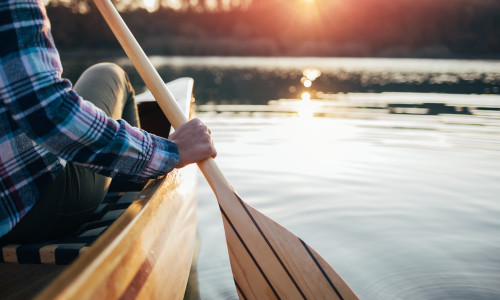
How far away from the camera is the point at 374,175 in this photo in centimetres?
350

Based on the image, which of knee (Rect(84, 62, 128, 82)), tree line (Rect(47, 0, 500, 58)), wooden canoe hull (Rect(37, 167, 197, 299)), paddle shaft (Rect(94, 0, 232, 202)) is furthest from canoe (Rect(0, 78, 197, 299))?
tree line (Rect(47, 0, 500, 58))

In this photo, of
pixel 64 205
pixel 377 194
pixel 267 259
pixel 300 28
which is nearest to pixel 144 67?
pixel 64 205

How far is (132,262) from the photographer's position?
943mm

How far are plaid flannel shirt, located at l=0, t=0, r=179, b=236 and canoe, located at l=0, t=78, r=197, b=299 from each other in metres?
0.11

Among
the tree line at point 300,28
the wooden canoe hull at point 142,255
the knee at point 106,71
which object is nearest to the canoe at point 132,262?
the wooden canoe hull at point 142,255

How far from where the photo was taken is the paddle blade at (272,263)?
53.9 inches

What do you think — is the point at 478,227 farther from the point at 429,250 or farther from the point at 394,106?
the point at 394,106

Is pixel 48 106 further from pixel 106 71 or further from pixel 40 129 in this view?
pixel 106 71

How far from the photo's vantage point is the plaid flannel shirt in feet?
2.81

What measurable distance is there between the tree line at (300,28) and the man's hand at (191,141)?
3664 centimetres

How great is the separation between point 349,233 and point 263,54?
1428 inches

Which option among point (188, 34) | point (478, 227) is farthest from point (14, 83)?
point (188, 34)

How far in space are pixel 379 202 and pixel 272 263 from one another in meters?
1.68

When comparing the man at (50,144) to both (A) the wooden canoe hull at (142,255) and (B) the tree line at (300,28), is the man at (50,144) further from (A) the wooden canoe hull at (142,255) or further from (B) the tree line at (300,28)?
(B) the tree line at (300,28)
